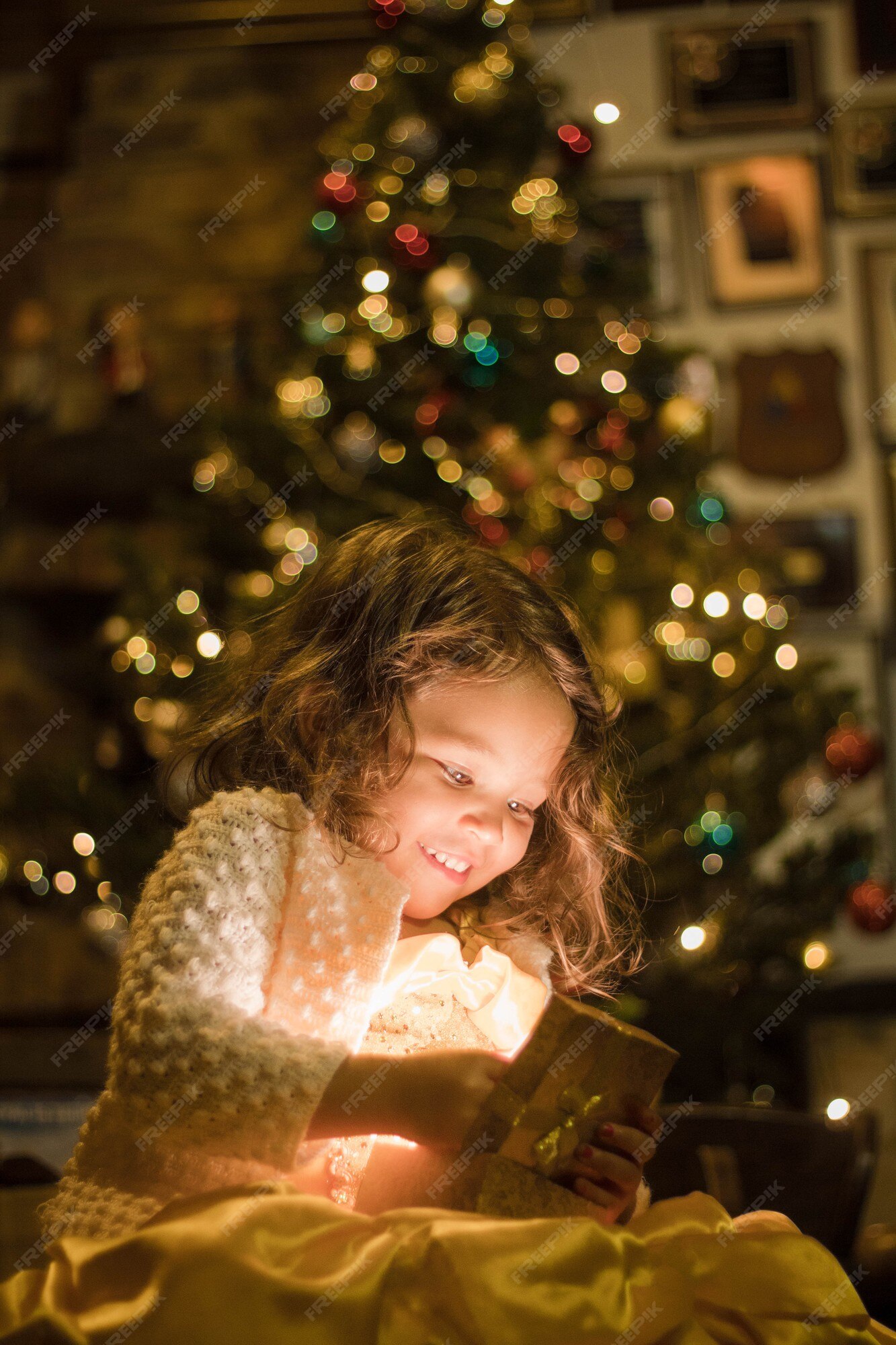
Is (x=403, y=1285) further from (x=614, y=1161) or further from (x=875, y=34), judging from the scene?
(x=875, y=34)

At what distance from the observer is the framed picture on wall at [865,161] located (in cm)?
319

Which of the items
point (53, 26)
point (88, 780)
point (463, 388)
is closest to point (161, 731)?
point (88, 780)

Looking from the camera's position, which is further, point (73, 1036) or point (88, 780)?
point (73, 1036)

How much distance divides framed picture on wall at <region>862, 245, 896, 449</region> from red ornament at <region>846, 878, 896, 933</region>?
1.50 meters

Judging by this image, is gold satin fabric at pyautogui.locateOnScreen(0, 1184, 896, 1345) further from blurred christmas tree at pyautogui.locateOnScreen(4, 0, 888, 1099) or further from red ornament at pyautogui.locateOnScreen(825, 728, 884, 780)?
red ornament at pyautogui.locateOnScreen(825, 728, 884, 780)

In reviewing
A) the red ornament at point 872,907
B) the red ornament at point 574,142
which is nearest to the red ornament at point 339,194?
the red ornament at point 574,142

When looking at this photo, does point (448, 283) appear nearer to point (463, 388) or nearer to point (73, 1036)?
point (463, 388)

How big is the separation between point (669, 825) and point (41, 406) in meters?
2.15

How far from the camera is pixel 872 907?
2.16 m

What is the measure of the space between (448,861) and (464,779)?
74 mm

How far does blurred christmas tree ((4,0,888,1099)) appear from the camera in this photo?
6.98ft

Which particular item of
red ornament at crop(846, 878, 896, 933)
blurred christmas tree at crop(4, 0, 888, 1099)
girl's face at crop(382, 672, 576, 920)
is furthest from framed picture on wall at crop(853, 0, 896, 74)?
girl's face at crop(382, 672, 576, 920)

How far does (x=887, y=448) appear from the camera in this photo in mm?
3189

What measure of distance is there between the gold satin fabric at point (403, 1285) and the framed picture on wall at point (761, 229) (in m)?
2.93
